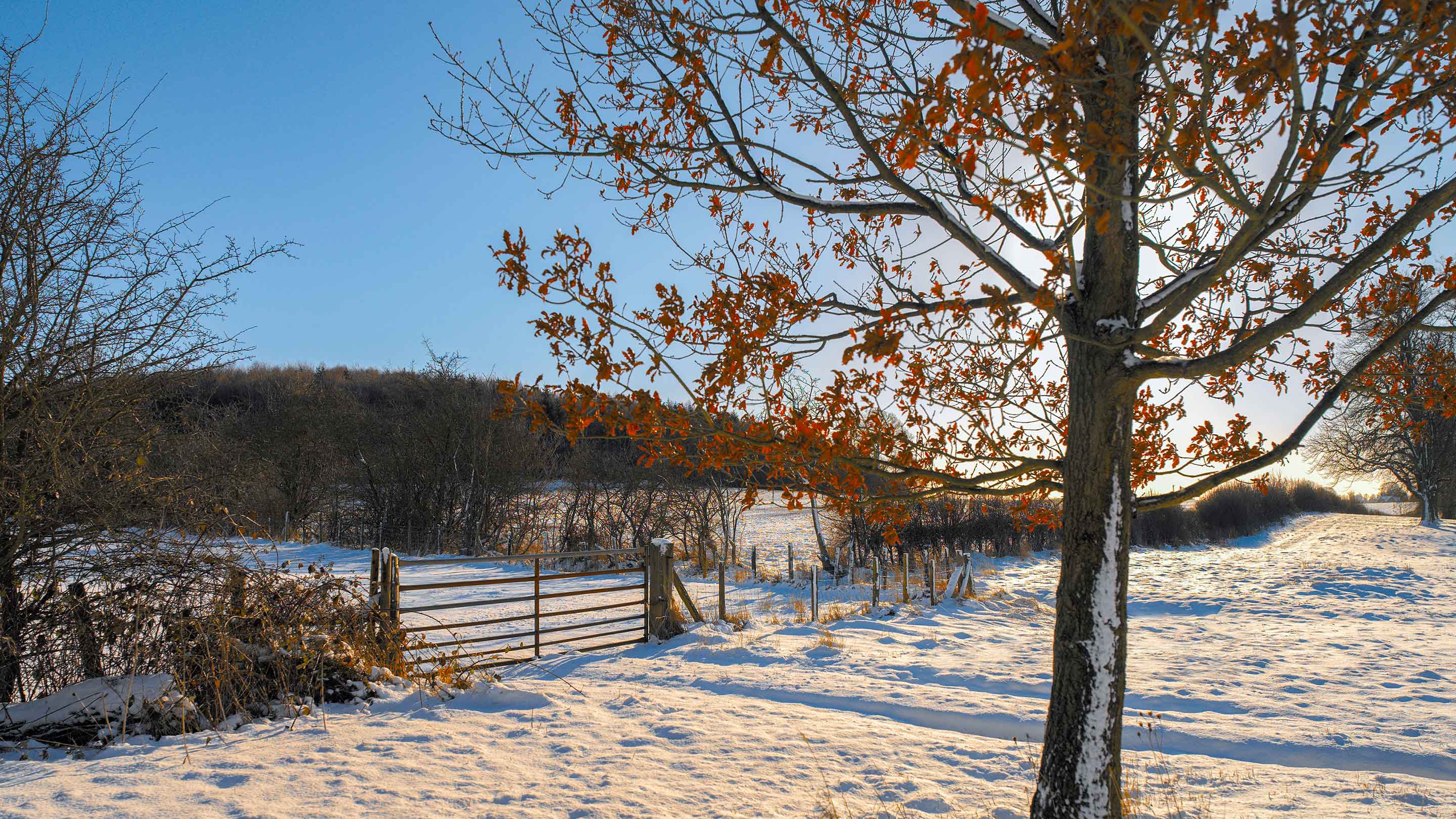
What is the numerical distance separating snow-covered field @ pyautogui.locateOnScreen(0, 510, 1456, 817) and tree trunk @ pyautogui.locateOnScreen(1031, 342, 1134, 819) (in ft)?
3.64

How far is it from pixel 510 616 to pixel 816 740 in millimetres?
7928

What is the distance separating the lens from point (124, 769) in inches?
162

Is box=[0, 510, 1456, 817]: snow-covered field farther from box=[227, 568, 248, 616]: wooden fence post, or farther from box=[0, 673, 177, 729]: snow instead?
box=[227, 568, 248, 616]: wooden fence post

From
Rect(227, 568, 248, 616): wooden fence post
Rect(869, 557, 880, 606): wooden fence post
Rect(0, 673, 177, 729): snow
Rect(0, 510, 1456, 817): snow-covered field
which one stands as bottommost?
Rect(869, 557, 880, 606): wooden fence post

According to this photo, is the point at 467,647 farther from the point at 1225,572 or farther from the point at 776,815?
the point at 1225,572

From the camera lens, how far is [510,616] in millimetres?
11938

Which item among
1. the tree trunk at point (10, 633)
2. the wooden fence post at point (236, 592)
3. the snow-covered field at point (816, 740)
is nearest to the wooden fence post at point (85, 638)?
the tree trunk at point (10, 633)

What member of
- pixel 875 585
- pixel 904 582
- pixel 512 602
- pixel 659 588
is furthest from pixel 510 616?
pixel 904 582

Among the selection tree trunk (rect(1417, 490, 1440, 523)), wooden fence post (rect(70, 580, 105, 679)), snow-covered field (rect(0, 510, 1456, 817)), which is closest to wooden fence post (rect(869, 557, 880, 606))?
snow-covered field (rect(0, 510, 1456, 817))

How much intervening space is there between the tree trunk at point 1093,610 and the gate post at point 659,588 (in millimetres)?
6897

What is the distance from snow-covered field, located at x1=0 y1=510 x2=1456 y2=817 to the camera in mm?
4113

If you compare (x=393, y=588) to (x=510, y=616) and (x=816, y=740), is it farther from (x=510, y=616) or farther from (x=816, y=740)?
(x=816, y=740)

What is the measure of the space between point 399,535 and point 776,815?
905 inches

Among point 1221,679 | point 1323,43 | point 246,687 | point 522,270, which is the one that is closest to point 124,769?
point 246,687
